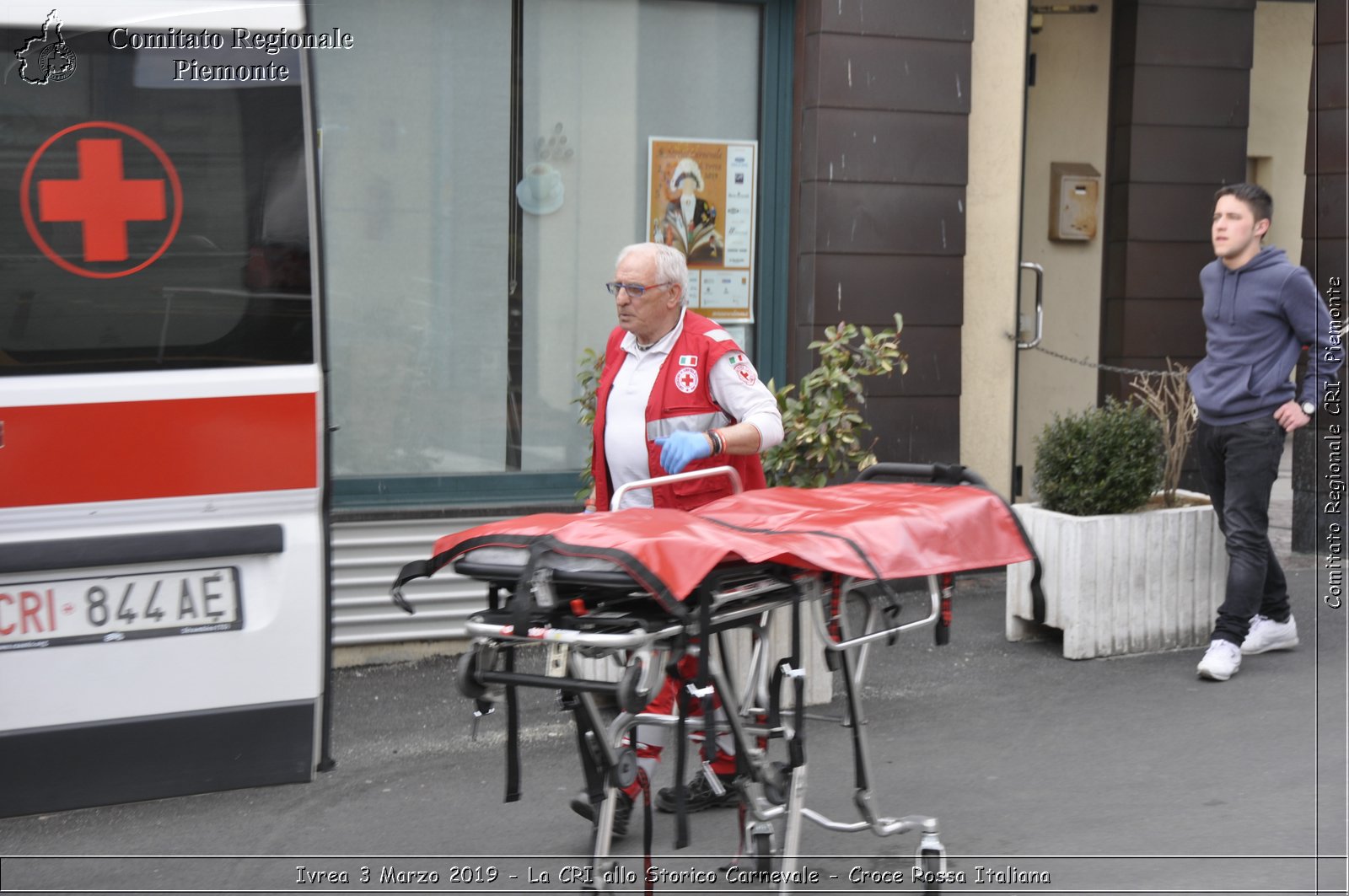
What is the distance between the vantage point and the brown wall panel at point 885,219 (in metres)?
7.96

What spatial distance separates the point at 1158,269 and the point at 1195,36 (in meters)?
1.47

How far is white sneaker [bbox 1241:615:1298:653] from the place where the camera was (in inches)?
273

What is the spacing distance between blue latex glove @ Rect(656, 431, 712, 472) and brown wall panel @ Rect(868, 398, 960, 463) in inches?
147

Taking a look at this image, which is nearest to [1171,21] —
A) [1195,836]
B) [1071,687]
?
[1071,687]

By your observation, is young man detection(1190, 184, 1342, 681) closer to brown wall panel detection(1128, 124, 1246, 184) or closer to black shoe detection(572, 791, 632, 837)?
black shoe detection(572, 791, 632, 837)

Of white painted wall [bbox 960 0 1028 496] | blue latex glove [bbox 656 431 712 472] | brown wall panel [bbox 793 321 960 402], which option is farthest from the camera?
white painted wall [bbox 960 0 1028 496]

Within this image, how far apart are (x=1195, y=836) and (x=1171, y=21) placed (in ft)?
21.1

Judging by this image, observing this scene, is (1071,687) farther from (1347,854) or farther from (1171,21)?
(1171,21)

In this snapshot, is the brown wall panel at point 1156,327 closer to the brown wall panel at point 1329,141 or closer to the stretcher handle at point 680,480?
the brown wall panel at point 1329,141

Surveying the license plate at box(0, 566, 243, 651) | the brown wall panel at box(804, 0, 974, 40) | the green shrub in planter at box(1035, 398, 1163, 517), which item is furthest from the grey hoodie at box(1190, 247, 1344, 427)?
the license plate at box(0, 566, 243, 651)

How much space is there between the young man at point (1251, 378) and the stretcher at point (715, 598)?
274cm

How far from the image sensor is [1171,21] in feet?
32.0

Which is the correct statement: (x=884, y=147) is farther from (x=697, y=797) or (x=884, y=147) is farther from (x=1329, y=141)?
(x=697, y=797)

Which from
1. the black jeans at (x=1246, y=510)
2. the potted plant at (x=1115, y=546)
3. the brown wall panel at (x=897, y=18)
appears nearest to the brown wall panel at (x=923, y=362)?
the potted plant at (x=1115, y=546)
